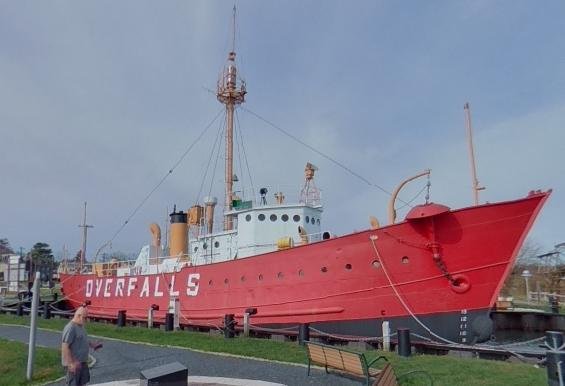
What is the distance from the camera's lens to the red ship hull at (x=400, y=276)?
12133mm

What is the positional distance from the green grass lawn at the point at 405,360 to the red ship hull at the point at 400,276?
1.94m

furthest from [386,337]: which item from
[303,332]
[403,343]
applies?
[303,332]

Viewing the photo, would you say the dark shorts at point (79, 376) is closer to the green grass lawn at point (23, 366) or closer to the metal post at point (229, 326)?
the green grass lawn at point (23, 366)

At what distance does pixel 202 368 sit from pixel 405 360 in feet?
13.9

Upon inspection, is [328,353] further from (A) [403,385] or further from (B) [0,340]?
(B) [0,340]

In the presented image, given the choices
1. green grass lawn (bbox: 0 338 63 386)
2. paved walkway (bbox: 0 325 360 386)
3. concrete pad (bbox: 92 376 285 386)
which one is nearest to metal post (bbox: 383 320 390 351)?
paved walkway (bbox: 0 325 360 386)

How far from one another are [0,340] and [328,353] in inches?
449

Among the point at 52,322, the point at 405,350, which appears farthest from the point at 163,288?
the point at 405,350

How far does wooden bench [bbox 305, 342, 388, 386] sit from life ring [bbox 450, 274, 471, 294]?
15.2 ft

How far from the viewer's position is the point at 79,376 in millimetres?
6770

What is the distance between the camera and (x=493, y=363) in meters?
9.48

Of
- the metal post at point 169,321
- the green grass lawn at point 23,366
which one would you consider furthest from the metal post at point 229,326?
the green grass lawn at point 23,366

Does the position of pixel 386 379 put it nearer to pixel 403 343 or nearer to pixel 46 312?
pixel 403 343

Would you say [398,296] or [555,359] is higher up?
[398,296]
